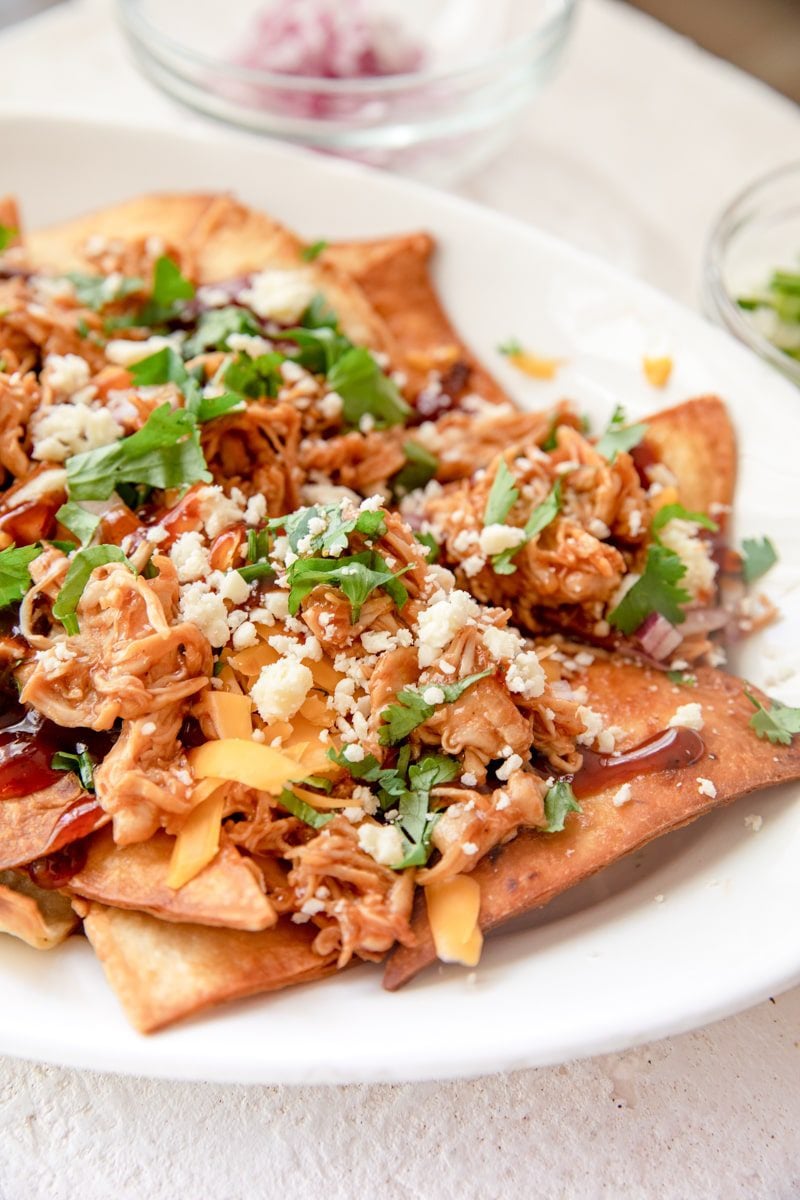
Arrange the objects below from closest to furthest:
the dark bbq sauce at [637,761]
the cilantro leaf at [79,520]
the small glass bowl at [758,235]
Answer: the dark bbq sauce at [637,761]
the cilantro leaf at [79,520]
the small glass bowl at [758,235]

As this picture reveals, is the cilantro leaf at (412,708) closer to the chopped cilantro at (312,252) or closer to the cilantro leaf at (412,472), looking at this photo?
the cilantro leaf at (412,472)

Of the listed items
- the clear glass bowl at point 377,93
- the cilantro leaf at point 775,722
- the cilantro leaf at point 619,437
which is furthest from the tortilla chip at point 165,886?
the clear glass bowl at point 377,93

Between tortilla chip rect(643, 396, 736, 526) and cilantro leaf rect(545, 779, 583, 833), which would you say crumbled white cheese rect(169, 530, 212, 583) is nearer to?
cilantro leaf rect(545, 779, 583, 833)

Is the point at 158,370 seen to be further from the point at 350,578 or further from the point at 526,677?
the point at 526,677

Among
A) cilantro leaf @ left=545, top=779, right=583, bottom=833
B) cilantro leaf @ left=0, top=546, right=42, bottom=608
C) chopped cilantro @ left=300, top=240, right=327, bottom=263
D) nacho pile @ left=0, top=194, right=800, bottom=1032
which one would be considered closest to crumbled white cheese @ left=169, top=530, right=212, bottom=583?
nacho pile @ left=0, top=194, right=800, bottom=1032

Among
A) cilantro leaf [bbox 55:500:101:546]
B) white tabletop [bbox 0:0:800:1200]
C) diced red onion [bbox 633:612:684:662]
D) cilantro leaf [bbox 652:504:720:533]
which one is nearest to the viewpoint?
white tabletop [bbox 0:0:800:1200]

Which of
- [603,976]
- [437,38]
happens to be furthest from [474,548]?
[437,38]
